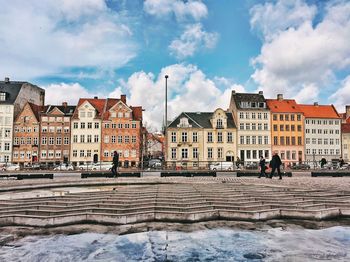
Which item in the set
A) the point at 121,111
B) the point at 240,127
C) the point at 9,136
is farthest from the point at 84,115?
the point at 240,127

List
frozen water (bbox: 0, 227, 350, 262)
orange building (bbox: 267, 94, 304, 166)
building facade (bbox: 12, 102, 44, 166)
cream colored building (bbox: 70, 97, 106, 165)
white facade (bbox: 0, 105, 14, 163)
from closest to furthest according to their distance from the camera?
frozen water (bbox: 0, 227, 350, 262)
building facade (bbox: 12, 102, 44, 166)
white facade (bbox: 0, 105, 14, 163)
cream colored building (bbox: 70, 97, 106, 165)
orange building (bbox: 267, 94, 304, 166)

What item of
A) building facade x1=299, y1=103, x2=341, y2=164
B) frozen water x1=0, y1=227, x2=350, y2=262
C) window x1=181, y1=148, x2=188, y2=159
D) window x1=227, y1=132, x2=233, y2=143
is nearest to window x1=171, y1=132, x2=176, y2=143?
window x1=181, y1=148, x2=188, y2=159

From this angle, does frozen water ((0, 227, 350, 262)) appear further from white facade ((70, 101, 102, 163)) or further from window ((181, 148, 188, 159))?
white facade ((70, 101, 102, 163))

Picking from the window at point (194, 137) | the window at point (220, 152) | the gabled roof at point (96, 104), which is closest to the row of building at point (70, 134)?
the gabled roof at point (96, 104)

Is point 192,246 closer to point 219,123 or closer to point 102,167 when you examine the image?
point 102,167

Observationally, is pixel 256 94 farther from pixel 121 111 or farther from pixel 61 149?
pixel 61 149

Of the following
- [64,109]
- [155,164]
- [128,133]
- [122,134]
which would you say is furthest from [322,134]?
[64,109]

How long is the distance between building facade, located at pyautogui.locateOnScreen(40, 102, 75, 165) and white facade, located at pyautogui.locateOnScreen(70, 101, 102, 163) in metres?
1.43

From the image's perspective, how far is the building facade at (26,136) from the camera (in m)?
61.4

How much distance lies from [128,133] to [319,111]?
4506 cm

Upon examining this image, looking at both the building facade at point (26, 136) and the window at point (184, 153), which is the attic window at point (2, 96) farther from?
the window at point (184, 153)

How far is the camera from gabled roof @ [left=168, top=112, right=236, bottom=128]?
6073cm

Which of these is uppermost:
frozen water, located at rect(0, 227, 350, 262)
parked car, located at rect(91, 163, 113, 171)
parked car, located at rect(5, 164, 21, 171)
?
frozen water, located at rect(0, 227, 350, 262)

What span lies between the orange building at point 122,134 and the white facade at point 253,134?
845 inches
